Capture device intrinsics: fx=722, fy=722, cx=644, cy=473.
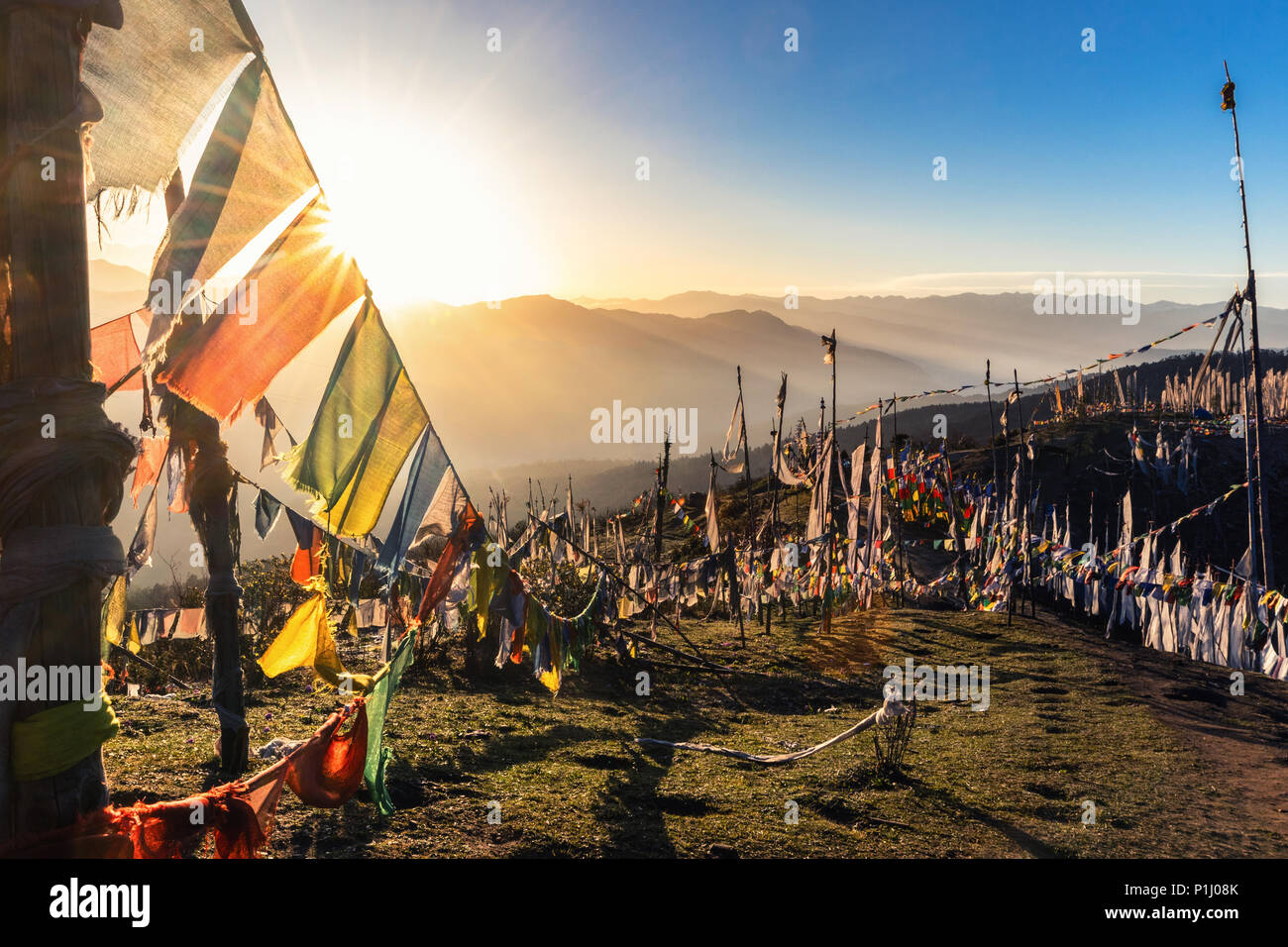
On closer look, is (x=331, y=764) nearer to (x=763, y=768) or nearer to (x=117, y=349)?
(x=117, y=349)

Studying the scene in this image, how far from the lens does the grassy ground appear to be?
665cm

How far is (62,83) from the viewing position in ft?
6.95

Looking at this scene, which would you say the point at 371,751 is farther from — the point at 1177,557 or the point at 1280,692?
the point at 1280,692

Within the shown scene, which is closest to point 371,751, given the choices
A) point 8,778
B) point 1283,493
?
point 8,778
